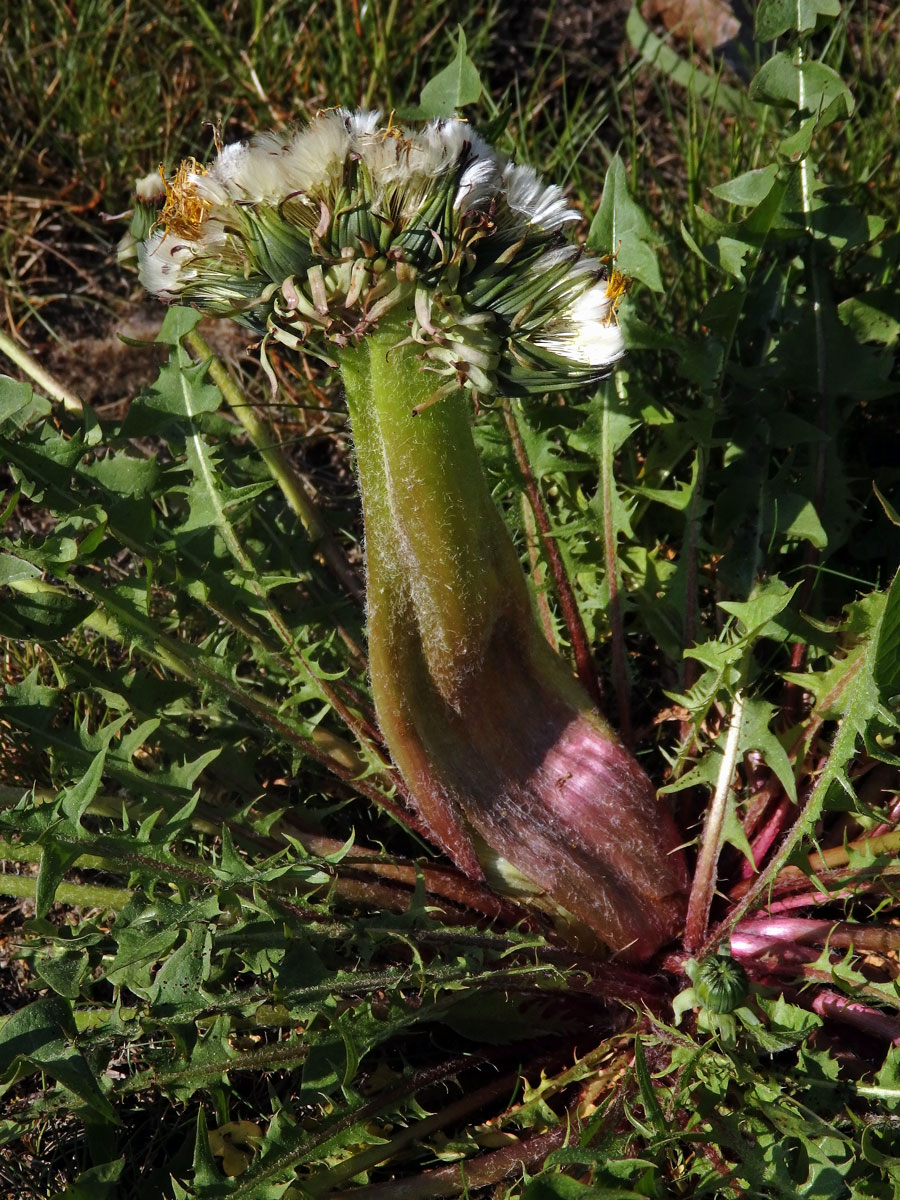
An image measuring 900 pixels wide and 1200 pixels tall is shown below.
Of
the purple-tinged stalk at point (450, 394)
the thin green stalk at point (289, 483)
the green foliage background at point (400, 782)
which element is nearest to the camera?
the purple-tinged stalk at point (450, 394)

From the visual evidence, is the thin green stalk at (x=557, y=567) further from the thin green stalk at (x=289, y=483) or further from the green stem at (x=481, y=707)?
the thin green stalk at (x=289, y=483)

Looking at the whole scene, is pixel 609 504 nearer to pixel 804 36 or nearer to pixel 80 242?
pixel 804 36

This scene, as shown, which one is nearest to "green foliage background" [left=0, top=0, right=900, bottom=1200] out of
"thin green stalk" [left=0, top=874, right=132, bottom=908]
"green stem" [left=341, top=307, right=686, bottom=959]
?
"thin green stalk" [left=0, top=874, right=132, bottom=908]

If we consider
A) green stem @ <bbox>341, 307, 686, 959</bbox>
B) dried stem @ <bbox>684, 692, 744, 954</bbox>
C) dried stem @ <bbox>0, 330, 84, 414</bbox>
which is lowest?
dried stem @ <bbox>684, 692, 744, 954</bbox>

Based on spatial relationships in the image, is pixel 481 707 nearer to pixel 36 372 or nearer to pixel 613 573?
pixel 613 573

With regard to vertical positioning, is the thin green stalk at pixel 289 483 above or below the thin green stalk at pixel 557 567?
above

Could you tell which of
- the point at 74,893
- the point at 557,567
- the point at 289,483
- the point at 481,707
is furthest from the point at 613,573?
the point at 74,893

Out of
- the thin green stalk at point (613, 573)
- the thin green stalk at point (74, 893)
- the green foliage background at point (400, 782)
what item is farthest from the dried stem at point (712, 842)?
the thin green stalk at point (74, 893)

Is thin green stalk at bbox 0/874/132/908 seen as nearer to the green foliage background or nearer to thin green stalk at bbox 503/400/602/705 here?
the green foliage background
